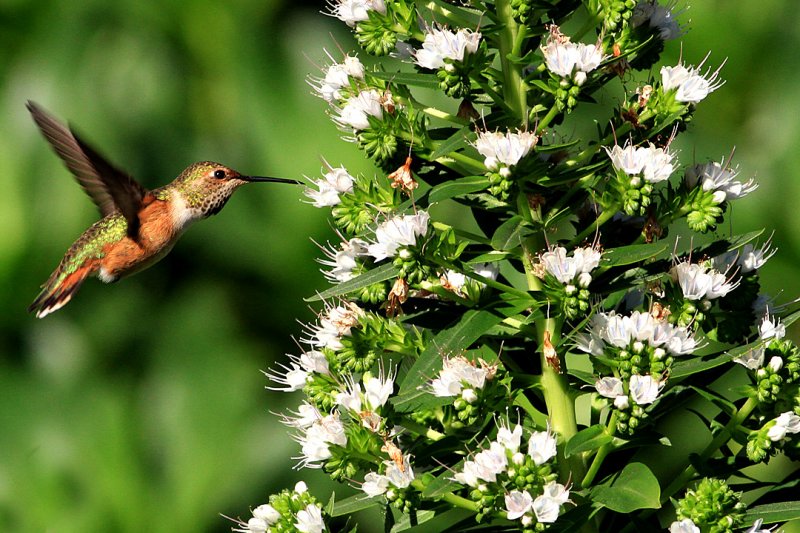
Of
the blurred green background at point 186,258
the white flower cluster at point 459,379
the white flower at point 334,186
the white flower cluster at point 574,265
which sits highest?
the white flower at point 334,186

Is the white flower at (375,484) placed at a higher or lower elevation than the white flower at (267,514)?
higher

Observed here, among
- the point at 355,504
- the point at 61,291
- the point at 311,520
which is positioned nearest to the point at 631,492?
the point at 355,504

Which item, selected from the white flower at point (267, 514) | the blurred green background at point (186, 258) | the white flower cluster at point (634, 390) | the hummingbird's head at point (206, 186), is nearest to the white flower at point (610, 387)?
the white flower cluster at point (634, 390)

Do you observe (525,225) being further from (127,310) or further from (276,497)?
(127,310)

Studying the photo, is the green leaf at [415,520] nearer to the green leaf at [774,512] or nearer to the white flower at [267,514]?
the white flower at [267,514]

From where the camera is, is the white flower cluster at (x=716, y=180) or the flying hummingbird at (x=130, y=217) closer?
the white flower cluster at (x=716, y=180)

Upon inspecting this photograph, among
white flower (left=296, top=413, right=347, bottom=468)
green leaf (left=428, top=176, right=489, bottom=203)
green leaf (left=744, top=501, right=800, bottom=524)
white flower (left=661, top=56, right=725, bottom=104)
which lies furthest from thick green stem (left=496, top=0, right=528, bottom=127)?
green leaf (left=744, top=501, right=800, bottom=524)

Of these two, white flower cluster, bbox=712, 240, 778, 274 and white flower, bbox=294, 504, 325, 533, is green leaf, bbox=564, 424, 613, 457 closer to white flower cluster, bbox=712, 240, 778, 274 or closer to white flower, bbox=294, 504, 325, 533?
white flower cluster, bbox=712, 240, 778, 274
